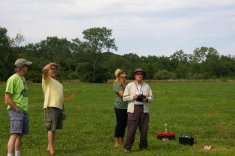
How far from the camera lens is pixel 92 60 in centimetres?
9312

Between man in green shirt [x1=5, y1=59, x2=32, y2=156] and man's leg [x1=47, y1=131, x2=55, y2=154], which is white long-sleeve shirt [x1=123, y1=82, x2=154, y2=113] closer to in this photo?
man's leg [x1=47, y1=131, x2=55, y2=154]

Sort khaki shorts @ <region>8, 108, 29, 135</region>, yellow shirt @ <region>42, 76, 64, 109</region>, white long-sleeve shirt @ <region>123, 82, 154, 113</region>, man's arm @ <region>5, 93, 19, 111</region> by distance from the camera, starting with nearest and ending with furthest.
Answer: man's arm @ <region>5, 93, 19, 111</region> < khaki shorts @ <region>8, 108, 29, 135</region> < yellow shirt @ <region>42, 76, 64, 109</region> < white long-sleeve shirt @ <region>123, 82, 154, 113</region>

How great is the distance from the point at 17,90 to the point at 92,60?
8725 cm

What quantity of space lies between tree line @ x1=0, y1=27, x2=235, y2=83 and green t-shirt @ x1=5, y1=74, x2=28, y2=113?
5727cm

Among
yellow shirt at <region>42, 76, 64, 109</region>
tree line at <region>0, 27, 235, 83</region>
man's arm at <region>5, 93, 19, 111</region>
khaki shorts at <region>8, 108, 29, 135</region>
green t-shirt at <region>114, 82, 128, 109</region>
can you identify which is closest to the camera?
man's arm at <region>5, 93, 19, 111</region>

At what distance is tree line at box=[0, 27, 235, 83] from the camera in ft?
221

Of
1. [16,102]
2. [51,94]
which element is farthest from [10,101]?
[51,94]

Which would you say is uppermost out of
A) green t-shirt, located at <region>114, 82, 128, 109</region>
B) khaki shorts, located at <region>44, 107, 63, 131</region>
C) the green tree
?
the green tree

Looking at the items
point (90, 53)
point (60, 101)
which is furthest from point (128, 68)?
point (60, 101)

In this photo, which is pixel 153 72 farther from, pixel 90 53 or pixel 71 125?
pixel 71 125

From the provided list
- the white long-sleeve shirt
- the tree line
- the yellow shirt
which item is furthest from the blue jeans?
the tree line

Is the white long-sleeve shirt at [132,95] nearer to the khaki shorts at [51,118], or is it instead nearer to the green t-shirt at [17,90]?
the khaki shorts at [51,118]

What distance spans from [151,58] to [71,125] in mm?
122429

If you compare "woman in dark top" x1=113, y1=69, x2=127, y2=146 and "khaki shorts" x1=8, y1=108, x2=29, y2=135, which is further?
"woman in dark top" x1=113, y1=69, x2=127, y2=146
